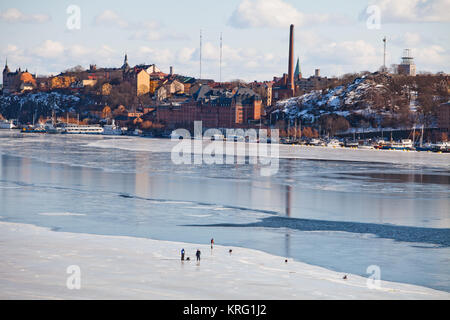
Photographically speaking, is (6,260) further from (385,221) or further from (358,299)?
(385,221)

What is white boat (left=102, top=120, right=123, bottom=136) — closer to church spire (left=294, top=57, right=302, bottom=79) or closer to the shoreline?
church spire (left=294, top=57, right=302, bottom=79)

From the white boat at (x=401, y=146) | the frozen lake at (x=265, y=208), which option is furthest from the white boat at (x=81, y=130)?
the frozen lake at (x=265, y=208)

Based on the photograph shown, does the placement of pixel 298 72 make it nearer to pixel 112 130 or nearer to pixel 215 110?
pixel 215 110

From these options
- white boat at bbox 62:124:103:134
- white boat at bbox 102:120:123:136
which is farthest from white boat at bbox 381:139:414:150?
white boat at bbox 62:124:103:134

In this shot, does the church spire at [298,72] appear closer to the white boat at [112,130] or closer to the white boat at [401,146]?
the white boat at [112,130]

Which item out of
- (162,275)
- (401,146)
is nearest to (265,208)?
(162,275)
